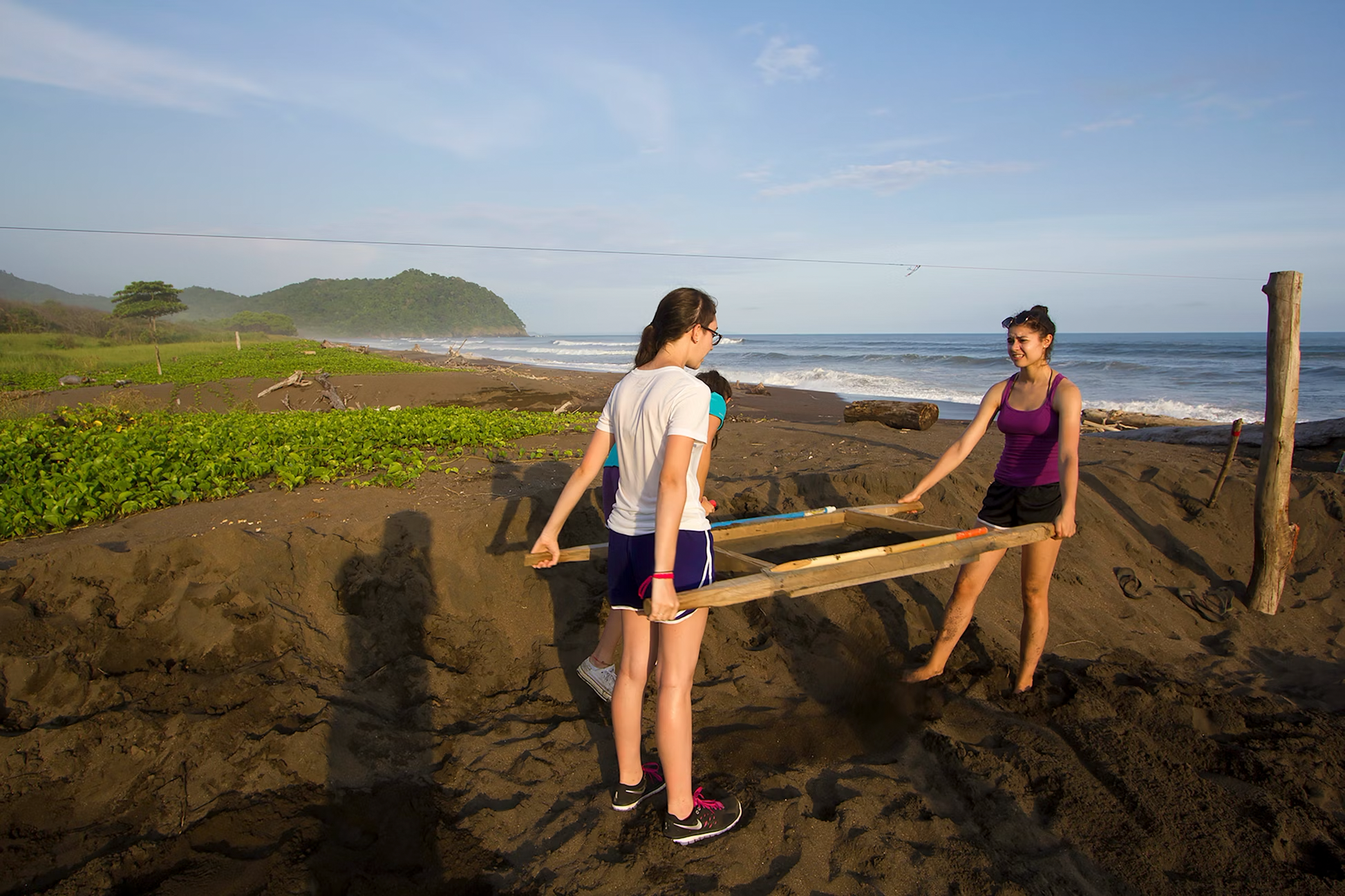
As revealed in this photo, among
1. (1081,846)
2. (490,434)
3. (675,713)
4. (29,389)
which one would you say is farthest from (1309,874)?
(29,389)

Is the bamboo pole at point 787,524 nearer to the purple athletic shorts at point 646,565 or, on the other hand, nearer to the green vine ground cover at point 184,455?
the purple athletic shorts at point 646,565

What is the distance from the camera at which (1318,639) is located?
509 cm

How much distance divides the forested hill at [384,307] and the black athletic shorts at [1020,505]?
101529mm

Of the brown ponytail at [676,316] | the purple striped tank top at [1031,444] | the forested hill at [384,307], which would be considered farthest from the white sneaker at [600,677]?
the forested hill at [384,307]

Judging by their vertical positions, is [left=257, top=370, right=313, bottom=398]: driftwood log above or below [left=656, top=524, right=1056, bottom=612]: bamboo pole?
above

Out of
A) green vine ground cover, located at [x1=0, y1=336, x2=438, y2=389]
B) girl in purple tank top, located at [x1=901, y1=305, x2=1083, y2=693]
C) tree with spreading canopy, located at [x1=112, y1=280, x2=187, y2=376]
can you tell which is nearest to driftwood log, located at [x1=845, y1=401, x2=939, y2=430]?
girl in purple tank top, located at [x1=901, y1=305, x2=1083, y2=693]

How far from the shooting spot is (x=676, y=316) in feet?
8.25

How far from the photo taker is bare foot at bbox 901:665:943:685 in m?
4.07

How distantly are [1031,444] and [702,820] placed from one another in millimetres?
2509

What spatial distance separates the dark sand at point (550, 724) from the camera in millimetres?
2609

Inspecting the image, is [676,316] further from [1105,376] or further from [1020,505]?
[1105,376]

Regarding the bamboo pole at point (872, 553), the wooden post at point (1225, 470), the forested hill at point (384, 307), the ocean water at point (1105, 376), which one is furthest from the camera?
the forested hill at point (384, 307)

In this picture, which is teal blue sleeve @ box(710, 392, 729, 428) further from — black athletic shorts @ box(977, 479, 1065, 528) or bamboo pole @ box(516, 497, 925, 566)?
black athletic shorts @ box(977, 479, 1065, 528)

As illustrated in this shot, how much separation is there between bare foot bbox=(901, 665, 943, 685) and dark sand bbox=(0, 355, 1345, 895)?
8 cm
